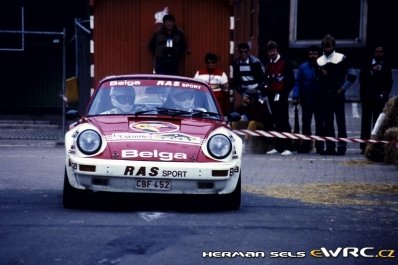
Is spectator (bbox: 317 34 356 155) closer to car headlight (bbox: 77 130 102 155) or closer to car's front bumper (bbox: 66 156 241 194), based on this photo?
car's front bumper (bbox: 66 156 241 194)

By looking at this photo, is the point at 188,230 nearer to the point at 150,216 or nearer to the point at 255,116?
the point at 150,216

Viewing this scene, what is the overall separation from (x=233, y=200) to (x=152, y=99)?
1.69m

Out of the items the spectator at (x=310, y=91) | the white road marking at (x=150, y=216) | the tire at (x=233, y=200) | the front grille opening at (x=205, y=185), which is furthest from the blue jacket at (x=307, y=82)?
the white road marking at (x=150, y=216)

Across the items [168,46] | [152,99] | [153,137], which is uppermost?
[168,46]

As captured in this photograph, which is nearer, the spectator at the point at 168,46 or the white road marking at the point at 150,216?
the white road marking at the point at 150,216

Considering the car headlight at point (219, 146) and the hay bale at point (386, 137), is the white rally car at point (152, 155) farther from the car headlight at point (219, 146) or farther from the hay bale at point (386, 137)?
the hay bale at point (386, 137)

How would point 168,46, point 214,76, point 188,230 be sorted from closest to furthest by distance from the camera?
1. point 188,230
2. point 168,46
3. point 214,76

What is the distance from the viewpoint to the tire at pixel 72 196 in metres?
10.0

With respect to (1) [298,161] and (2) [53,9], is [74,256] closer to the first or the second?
(1) [298,161]

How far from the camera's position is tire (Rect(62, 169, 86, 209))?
10.0 meters

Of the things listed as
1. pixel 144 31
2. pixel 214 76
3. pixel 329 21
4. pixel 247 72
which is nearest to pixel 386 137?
pixel 247 72

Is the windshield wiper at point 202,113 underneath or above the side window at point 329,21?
underneath

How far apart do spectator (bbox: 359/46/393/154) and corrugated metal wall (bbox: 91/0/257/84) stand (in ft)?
8.15

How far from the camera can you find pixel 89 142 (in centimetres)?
991
